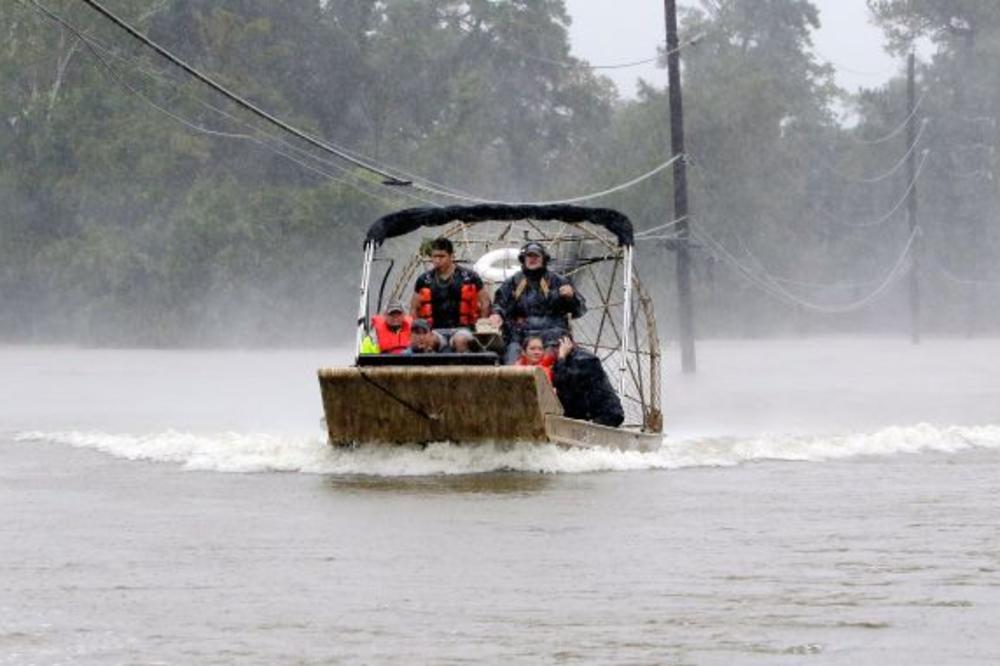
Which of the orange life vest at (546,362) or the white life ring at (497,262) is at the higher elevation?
the white life ring at (497,262)

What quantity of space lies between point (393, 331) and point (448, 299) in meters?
0.85

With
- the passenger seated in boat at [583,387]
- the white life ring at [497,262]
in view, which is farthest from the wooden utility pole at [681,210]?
the passenger seated in boat at [583,387]

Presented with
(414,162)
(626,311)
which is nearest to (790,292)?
(414,162)

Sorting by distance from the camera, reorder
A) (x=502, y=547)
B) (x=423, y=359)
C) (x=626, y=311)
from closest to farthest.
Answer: (x=502, y=547) < (x=423, y=359) < (x=626, y=311)

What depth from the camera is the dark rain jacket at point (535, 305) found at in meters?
21.4

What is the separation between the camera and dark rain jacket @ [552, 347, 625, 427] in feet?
68.9

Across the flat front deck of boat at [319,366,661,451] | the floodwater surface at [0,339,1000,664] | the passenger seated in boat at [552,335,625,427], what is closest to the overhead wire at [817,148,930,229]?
the floodwater surface at [0,339,1000,664]

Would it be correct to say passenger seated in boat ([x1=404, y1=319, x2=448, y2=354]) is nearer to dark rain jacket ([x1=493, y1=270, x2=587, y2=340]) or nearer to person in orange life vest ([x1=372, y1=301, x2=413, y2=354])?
person in orange life vest ([x1=372, y1=301, x2=413, y2=354])

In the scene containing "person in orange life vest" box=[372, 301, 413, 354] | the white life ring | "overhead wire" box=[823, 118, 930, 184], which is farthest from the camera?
"overhead wire" box=[823, 118, 930, 184]

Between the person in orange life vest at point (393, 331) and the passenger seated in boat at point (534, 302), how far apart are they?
2.69 feet

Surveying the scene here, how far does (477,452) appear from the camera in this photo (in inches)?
798

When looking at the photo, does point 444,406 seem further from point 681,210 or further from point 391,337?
point 681,210

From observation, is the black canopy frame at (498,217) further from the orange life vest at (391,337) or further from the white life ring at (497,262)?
the white life ring at (497,262)

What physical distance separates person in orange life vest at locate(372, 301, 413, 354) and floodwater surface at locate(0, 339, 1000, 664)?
1185 millimetres
